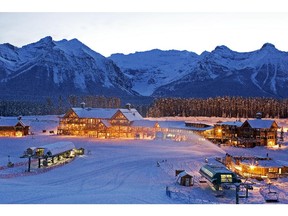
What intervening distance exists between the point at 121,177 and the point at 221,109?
288 feet

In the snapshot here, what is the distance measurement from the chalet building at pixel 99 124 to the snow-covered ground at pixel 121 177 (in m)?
10.3

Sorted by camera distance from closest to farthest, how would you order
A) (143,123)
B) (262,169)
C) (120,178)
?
(120,178) → (262,169) → (143,123)

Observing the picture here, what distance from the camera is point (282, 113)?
366 ft

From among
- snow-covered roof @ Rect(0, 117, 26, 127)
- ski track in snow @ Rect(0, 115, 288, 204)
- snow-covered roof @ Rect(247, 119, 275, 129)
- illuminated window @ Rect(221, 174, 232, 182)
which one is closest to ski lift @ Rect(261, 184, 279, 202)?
ski track in snow @ Rect(0, 115, 288, 204)

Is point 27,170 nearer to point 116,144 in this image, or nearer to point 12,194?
point 12,194

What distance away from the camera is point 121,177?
34625 mm

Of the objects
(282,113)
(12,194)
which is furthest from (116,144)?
(282,113)

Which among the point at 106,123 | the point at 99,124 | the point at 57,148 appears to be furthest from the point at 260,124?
the point at 57,148

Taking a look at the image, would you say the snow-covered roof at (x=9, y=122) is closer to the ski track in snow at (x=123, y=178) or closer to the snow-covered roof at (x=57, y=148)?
the ski track in snow at (x=123, y=178)

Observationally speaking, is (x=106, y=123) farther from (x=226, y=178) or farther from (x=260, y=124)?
(x=226, y=178)

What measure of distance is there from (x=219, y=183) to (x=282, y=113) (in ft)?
288

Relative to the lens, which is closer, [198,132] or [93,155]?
[93,155]

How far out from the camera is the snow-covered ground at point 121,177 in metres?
24.8
